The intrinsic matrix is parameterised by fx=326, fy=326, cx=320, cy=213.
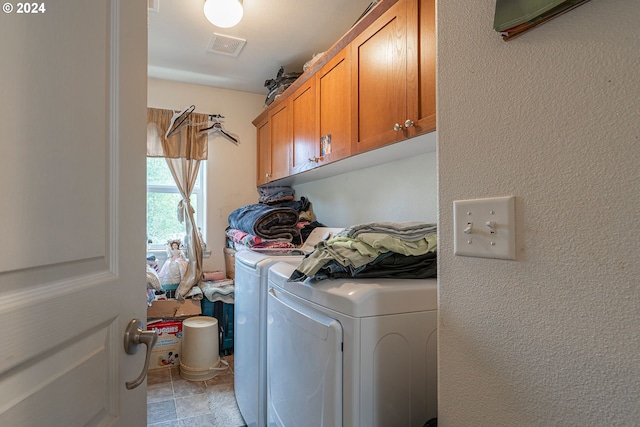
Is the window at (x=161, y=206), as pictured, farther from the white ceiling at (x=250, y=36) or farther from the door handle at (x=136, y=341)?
the door handle at (x=136, y=341)

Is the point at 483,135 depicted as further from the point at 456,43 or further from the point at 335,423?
the point at 335,423

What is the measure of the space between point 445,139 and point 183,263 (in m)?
2.69

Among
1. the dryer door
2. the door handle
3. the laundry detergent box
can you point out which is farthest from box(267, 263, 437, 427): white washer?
the laundry detergent box

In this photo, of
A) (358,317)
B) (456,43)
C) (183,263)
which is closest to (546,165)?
(456,43)

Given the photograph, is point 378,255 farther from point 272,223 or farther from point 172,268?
point 172,268

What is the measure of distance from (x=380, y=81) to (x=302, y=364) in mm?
1161

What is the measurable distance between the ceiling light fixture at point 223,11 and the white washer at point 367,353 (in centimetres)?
153

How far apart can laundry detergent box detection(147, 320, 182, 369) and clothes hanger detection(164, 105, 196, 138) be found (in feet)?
5.28

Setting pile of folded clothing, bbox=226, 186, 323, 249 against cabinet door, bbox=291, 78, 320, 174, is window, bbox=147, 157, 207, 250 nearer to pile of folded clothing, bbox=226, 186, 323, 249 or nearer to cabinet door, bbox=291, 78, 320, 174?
pile of folded clothing, bbox=226, 186, 323, 249

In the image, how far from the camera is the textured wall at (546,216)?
17.4 inches

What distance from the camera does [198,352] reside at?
2.42 metres

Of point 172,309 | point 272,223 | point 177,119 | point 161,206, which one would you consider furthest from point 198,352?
point 177,119

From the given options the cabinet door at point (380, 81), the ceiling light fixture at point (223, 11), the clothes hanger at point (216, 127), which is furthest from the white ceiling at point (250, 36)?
the cabinet door at point (380, 81)

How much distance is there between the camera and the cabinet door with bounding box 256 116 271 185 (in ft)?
9.50
